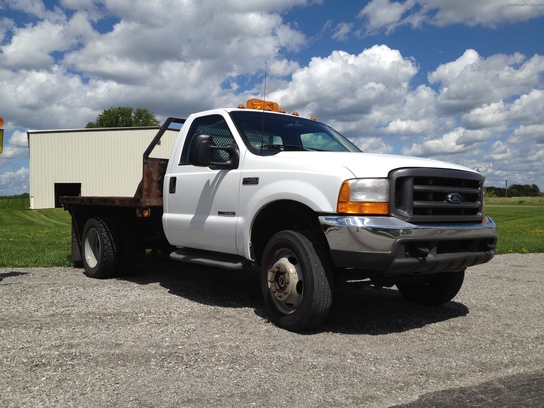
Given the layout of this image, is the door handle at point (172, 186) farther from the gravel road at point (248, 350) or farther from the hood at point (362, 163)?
the hood at point (362, 163)

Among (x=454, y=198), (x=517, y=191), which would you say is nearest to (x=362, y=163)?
(x=454, y=198)

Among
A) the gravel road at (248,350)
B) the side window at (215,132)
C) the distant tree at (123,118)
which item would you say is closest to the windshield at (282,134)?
Answer: the side window at (215,132)

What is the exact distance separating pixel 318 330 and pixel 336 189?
4.41 ft

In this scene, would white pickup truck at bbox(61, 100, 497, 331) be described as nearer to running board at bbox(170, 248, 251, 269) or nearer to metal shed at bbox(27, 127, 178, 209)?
running board at bbox(170, 248, 251, 269)

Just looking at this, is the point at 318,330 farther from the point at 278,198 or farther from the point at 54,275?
the point at 54,275

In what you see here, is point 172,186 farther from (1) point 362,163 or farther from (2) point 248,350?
(2) point 248,350

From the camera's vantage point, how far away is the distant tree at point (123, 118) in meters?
77.2

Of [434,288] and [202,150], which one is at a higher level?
[202,150]

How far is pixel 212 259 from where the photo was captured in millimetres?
5762

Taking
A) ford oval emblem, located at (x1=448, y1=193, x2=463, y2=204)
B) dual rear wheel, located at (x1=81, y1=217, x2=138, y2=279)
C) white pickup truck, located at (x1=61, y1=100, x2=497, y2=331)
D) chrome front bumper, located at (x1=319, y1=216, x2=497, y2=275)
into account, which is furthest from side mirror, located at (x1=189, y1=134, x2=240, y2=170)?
dual rear wheel, located at (x1=81, y1=217, x2=138, y2=279)

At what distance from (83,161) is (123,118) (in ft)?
131

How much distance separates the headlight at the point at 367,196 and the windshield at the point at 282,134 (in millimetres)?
1318

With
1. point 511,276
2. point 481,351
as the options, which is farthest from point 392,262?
point 511,276

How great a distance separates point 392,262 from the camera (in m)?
4.29
